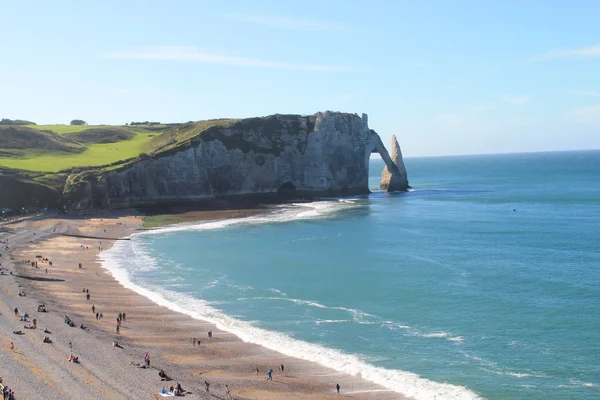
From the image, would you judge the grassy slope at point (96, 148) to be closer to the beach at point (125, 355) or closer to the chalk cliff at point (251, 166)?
the chalk cliff at point (251, 166)

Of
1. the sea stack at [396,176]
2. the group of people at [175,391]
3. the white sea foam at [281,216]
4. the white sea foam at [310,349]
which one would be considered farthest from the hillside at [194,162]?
the group of people at [175,391]

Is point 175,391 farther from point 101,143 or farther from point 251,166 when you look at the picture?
point 101,143

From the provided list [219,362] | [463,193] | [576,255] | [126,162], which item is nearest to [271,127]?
[126,162]

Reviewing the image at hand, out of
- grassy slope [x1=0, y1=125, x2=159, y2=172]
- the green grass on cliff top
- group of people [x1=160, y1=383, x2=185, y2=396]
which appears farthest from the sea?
grassy slope [x1=0, y1=125, x2=159, y2=172]

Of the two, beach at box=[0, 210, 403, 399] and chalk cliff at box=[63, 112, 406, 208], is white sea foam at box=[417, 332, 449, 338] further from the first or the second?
chalk cliff at box=[63, 112, 406, 208]

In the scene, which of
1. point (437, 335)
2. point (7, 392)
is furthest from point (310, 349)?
point (7, 392)
